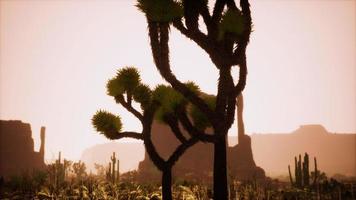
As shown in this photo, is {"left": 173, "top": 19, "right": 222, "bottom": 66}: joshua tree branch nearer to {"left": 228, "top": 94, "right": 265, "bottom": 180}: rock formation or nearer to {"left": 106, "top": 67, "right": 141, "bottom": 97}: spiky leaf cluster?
{"left": 106, "top": 67, "right": 141, "bottom": 97}: spiky leaf cluster

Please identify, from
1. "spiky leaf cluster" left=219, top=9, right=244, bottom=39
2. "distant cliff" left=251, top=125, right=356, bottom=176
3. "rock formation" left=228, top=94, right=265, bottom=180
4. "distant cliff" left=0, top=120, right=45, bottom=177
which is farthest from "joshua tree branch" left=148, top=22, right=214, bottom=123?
"distant cliff" left=251, top=125, right=356, bottom=176

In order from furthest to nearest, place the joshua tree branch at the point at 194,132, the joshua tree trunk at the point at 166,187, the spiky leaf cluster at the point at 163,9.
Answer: the joshua tree trunk at the point at 166,187
the joshua tree branch at the point at 194,132
the spiky leaf cluster at the point at 163,9

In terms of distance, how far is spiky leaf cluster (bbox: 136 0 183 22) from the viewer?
6918 mm

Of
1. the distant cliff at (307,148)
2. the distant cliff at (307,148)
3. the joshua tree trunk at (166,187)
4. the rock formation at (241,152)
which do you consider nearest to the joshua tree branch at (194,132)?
the joshua tree trunk at (166,187)

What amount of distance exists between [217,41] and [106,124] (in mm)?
3492

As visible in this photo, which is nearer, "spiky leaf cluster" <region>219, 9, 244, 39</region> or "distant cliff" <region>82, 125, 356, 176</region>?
"spiky leaf cluster" <region>219, 9, 244, 39</region>

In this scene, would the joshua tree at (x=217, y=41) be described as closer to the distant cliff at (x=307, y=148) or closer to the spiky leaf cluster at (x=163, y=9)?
the spiky leaf cluster at (x=163, y=9)

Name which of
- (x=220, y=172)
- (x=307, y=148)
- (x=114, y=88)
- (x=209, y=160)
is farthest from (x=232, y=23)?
(x=307, y=148)

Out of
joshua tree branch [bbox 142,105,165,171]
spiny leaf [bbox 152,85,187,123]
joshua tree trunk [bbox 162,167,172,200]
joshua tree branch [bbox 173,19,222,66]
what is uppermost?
joshua tree branch [bbox 173,19,222,66]

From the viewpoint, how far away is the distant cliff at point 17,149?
41000 millimetres

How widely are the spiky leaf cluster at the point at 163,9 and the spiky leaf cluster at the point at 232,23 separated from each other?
31.9 inches

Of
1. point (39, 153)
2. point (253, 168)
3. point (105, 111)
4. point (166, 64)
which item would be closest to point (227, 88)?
point (166, 64)

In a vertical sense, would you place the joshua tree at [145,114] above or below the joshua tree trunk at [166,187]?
above

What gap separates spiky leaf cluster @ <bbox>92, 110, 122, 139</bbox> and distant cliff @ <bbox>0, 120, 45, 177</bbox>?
34.5 metres
